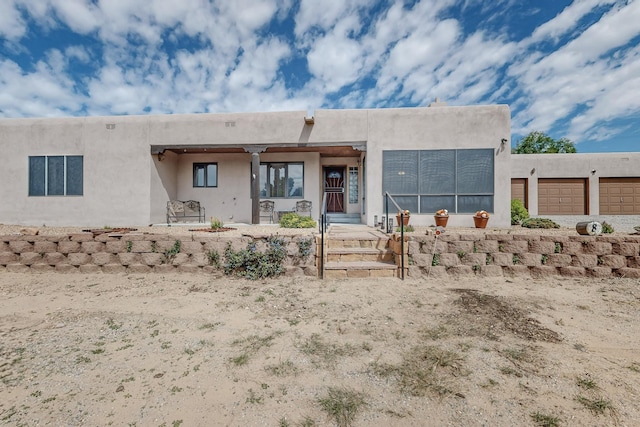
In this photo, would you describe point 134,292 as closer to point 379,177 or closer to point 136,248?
point 136,248

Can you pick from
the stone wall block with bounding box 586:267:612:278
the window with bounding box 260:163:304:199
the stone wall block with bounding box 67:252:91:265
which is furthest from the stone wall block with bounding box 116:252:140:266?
the stone wall block with bounding box 586:267:612:278

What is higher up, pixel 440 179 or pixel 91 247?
pixel 440 179

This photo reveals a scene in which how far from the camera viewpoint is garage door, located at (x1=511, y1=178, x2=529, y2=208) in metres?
13.1

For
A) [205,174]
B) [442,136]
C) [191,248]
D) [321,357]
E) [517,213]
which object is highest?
[442,136]

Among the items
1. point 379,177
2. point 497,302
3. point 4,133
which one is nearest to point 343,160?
point 379,177

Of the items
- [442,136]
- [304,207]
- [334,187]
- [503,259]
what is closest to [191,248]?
[503,259]

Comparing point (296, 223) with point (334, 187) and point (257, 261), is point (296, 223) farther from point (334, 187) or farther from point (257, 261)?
point (334, 187)

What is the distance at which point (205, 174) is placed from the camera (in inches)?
448

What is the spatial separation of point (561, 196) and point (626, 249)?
10.3 m

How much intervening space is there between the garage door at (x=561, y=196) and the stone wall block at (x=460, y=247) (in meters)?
11.0

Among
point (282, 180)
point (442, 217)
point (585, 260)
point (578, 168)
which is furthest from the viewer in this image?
point (578, 168)

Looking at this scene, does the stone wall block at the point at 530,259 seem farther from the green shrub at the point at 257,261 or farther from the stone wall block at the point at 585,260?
the green shrub at the point at 257,261

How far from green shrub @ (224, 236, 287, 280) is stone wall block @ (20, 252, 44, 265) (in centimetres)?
358

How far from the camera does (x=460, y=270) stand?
498 centimetres
